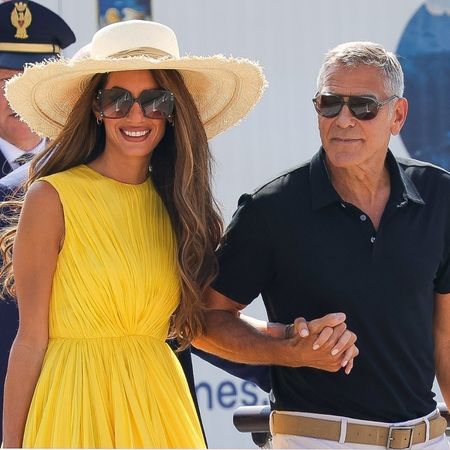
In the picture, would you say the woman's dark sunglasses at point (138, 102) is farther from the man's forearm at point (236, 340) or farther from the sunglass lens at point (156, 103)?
the man's forearm at point (236, 340)

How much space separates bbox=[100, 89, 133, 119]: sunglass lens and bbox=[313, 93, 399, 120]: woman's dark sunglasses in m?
0.52

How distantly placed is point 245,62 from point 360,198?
19.4 inches

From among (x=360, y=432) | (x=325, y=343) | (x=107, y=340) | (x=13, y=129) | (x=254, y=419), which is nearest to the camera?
(x=325, y=343)

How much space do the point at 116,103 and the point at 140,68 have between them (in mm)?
114

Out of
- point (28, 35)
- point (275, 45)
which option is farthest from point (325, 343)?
point (275, 45)

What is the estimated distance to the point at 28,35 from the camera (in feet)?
15.5

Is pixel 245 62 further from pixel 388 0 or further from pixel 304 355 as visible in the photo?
pixel 388 0

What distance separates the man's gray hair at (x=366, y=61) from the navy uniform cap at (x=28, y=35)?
1366 millimetres

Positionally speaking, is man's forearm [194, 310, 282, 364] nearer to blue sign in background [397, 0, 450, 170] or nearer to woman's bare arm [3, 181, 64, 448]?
woman's bare arm [3, 181, 64, 448]

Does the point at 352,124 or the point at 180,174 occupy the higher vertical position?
the point at 352,124

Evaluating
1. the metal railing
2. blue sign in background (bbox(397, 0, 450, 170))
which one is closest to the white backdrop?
blue sign in background (bbox(397, 0, 450, 170))

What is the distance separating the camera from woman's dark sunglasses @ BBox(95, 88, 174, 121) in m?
3.56

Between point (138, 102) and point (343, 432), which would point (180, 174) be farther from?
point (343, 432)

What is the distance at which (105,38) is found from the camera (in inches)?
145
